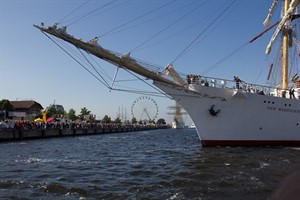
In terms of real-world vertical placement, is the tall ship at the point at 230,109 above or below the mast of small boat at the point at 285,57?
below

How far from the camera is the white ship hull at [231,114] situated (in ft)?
82.2

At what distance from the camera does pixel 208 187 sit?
36.4 ft

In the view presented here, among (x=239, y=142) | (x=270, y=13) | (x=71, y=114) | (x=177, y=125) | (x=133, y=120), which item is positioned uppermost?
(x=270, y=13)

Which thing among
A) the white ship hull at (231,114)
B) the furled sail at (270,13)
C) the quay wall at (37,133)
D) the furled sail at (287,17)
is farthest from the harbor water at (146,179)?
the furled sail at (270,13)

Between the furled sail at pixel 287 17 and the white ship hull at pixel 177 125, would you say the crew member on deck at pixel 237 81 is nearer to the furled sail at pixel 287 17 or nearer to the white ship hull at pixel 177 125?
the furled sail at pixel 287 17

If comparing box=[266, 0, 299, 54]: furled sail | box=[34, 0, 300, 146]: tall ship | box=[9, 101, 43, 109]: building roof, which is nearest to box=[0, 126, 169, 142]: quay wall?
box=[34, 0, 300, 146]: tall ship

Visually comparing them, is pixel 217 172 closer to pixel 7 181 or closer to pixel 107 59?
pixel 7 181

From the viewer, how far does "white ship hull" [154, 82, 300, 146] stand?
25.0 metres

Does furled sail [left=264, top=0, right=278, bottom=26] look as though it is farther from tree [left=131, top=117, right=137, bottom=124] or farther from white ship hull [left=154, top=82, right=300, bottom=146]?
tree [left=131, top=117, right=137, bottom=124]

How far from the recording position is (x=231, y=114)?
25.0 meters

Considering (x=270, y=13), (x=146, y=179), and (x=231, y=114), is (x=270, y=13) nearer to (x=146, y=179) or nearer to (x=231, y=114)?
(x=231, y=114)

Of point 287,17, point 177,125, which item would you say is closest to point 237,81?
point 287,17

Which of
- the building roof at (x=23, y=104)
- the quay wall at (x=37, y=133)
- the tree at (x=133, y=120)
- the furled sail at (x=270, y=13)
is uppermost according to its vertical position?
the furled sail at (x=270, y=13)

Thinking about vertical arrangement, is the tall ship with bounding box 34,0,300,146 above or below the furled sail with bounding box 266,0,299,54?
below
